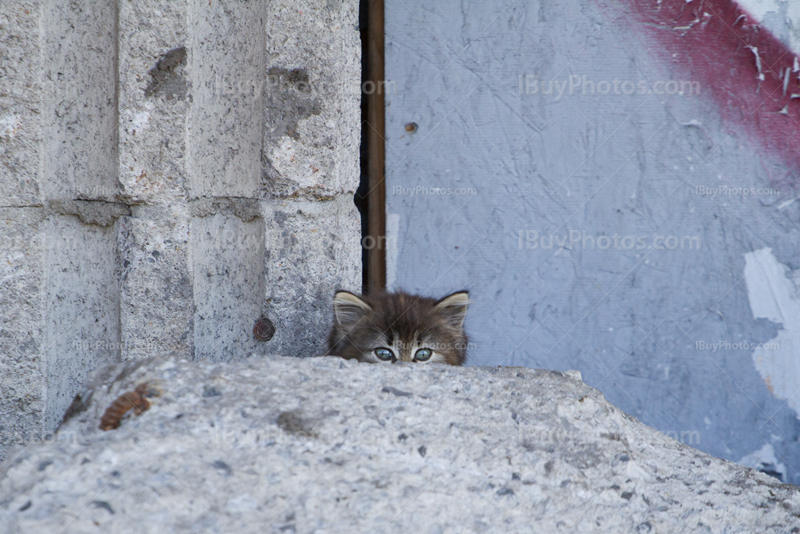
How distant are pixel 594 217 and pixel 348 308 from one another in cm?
158

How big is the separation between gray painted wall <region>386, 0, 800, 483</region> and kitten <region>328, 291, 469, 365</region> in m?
0.37

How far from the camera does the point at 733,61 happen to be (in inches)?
138

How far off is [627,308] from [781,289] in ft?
2.67

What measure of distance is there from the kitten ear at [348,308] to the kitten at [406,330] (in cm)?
1

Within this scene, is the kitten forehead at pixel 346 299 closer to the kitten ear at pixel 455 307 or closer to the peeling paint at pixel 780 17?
the kitten ear at pixel 455 307

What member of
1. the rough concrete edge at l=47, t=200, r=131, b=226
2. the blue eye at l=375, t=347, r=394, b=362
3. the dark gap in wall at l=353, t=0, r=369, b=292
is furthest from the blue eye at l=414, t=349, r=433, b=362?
the rough concrete edge at l=47, t=200, r=131, b=226

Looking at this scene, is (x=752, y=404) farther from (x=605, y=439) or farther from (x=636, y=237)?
(x=605, y=439)

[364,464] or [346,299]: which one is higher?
[346,299]

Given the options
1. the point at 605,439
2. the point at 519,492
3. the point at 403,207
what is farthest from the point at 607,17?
the point at 519,492

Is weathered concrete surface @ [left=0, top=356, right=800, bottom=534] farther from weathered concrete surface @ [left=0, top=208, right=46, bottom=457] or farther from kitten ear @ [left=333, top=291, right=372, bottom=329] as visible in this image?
weathered concrete surface @ [left=0, top=208, right=46, bottom=457]

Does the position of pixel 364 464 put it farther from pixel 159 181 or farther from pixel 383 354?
pixel 383 354

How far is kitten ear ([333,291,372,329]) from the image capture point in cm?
287

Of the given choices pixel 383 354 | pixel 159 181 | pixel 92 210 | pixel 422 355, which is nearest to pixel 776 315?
pixel 422 355

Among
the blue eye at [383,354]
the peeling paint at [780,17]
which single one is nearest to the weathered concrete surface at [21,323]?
the blue eye at [383,354]
